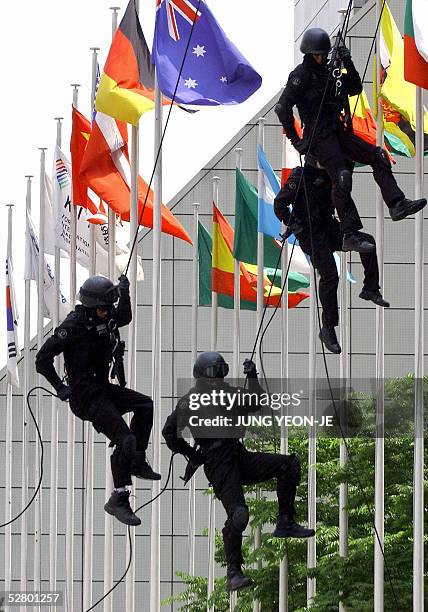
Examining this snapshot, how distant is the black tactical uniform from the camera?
22922 millimetres

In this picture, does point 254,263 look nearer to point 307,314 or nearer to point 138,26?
point 138,26

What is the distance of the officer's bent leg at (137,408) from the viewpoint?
2306cm

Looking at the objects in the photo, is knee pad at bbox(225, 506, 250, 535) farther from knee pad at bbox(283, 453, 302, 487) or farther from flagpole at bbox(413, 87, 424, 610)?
flagpole at bbox(413, 87, 424, 610)

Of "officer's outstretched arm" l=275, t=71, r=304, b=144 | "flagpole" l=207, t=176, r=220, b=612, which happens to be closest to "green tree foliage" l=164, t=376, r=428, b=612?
"flagpole" l=207, t=176, r=220, b=612

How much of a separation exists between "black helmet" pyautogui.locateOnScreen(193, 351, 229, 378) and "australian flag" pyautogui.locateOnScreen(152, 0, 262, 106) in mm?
5365

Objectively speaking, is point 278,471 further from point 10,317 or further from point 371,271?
point 10,317

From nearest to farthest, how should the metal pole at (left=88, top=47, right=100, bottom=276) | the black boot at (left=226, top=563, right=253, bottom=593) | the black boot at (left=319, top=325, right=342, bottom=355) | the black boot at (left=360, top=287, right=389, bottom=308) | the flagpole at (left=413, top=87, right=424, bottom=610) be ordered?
the black boot at (left=226, top=563, right=253, bottom=593) < the black boot at (left=360, top=287, right=389, bottom=308) < the black boot at (left=319, top=325, right=342, bottom=355) < the flagpole at (left=413, top=87, right=424, bottom=610) < the metal pole at (left=88, top=47, right=100, bottom=276)

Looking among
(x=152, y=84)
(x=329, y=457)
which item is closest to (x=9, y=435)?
(x=329, y=457)

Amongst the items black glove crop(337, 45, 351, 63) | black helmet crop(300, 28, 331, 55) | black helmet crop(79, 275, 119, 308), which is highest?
black helmet crop(300, 28, 331, 55)

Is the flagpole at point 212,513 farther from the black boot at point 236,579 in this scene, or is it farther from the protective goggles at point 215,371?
the protective goggles at point 215,371

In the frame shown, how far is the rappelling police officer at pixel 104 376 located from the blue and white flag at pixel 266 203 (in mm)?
10415

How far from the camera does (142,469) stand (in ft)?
74.9

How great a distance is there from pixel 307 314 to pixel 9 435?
7.81 meters

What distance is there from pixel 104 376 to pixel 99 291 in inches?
43.2
